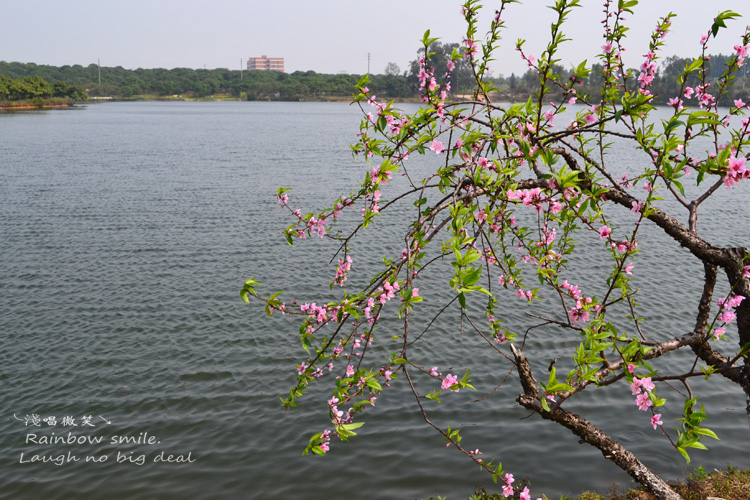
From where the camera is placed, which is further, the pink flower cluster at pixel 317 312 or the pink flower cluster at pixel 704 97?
the pink flower cluster at pixel 704 97

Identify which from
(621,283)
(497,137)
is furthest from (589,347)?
(621,283)

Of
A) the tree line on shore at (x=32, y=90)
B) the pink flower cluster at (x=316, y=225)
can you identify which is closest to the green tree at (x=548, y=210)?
the pink flower cluster at (x=316, y=225)

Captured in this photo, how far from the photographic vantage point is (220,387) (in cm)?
1130

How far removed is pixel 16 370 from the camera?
1167cm

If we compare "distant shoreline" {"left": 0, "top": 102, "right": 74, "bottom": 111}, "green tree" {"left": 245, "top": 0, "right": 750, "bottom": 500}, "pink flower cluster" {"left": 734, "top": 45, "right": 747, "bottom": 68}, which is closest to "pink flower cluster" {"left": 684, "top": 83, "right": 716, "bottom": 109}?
"green tree" {"left": 245, "top": 0, "right": 750, "bottom": 500}

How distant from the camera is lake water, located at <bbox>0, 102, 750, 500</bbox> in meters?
8.87

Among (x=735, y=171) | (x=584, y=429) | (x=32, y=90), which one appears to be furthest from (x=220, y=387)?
(x=32, y=90)

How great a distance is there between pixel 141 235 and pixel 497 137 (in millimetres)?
19904

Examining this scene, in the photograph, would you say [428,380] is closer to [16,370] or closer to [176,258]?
[16,370]

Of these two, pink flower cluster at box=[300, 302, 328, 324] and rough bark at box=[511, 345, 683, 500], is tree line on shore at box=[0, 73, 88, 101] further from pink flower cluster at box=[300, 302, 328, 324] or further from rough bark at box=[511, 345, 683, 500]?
rough bark at box=[511, 345, 683, 500]

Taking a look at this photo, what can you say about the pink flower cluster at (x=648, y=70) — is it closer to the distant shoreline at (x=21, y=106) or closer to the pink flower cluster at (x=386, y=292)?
the pink flower cluster at (x=386, y=292)

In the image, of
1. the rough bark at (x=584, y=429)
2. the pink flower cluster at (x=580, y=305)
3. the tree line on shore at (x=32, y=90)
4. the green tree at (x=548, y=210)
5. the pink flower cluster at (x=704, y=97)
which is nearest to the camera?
the green tree at (x=548, y=210)

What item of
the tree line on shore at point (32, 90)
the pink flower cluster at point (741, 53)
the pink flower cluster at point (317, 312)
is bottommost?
the pink flower cluster at point (317, 312)

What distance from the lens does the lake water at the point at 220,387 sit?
29.1ft
